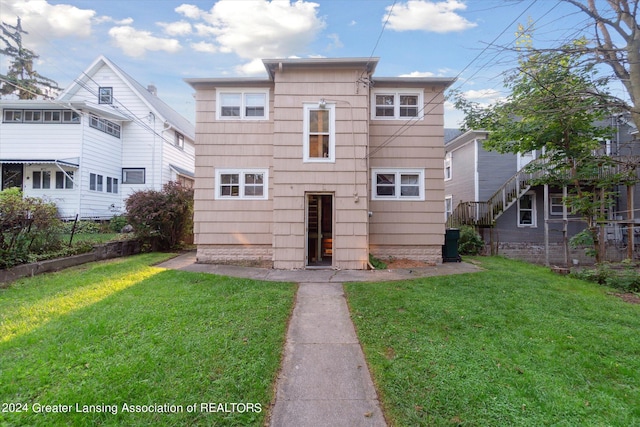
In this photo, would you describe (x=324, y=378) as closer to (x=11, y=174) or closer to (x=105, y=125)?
(x=105, y=125)

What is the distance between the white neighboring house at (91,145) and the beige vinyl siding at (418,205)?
30.5 ft

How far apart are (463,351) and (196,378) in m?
2.86

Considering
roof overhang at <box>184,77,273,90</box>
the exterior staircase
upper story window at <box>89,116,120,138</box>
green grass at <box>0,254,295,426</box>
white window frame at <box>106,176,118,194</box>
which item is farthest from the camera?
white window frame at <box>106,176,118,194</box>

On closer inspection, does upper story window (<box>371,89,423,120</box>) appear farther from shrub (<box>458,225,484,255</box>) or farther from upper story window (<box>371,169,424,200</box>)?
shrub (<box>458,225,484,255</box>)

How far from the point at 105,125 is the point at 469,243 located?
18.1m

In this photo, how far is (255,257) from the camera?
9.27m

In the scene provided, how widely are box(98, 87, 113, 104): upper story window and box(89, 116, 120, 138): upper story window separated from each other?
1.32 meters

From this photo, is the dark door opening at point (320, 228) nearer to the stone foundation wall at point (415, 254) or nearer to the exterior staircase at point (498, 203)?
the stone foundation wall at point (415, 254)

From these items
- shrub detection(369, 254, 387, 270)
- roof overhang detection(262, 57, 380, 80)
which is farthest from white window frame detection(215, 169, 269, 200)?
shrub detection(369, 254, 387, 270)

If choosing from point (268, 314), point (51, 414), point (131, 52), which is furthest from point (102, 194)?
point (51, 414)

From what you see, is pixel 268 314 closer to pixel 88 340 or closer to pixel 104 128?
pixel 88 340

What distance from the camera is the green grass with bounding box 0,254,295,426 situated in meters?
2.50

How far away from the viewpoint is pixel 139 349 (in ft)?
10.9

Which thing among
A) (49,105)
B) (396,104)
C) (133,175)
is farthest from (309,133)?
(49,105)
